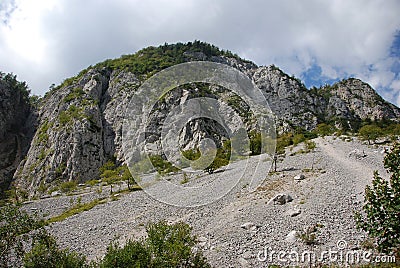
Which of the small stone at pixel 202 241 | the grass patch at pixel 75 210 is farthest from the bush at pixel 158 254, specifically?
the grass patch at pixel 75 210

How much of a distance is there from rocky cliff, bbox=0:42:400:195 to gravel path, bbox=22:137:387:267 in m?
43.6

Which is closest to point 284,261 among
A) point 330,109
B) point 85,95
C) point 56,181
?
point 56,181

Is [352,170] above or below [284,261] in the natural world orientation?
above

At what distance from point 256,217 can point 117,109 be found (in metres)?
78.3

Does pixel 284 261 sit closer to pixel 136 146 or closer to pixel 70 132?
pixel 136 146

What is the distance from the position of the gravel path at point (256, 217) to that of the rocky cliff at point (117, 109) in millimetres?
43556

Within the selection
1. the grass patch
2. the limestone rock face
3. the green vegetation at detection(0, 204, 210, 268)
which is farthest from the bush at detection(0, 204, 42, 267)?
the limestone rock face

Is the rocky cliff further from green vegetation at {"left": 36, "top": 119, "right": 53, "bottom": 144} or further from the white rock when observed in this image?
the white rock

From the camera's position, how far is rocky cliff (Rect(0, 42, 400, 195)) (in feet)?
237

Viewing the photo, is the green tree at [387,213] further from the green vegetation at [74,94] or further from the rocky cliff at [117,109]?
the green vegetation at [74,94]

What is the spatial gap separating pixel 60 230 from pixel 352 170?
86.2ft

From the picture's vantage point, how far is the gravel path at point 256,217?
12.8m

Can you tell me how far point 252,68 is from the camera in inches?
5684

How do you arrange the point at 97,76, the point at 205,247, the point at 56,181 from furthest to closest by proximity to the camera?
the point at 97,76
the point at 56,181
the point at 205,247
